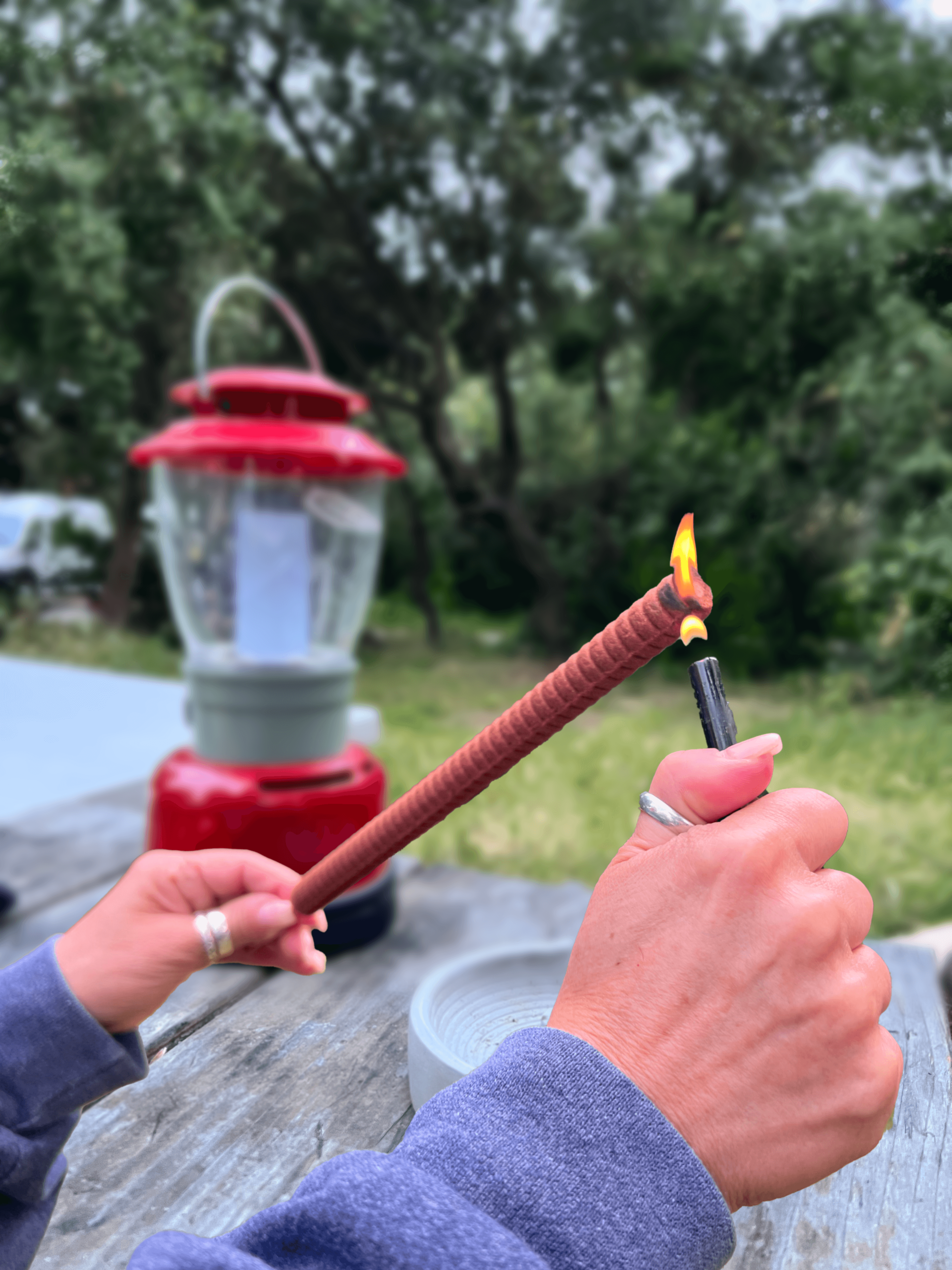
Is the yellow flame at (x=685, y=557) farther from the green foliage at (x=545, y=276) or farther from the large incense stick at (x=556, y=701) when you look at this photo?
the green foliage at (x=545, y=276)

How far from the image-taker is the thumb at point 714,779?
0.27 m

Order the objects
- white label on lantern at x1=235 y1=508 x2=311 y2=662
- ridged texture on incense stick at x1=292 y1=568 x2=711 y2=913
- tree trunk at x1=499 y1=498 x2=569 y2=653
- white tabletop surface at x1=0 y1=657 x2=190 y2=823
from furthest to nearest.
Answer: tree trunk at x1=499 y1=498 x2=569 y2=653 → white tabletop surface at x1=0 y1=657 x2=190 y2=823 → white label on lantern at x1=235 y1=508 x2=311 y2=662 → ridged texture on incense stick at x1=292 y1=568 x2=711 y2=913

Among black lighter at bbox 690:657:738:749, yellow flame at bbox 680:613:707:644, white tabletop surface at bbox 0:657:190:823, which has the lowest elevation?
white tabletop surface at bbox 0:657:190:823

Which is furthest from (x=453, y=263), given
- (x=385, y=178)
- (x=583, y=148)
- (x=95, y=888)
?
Result: (x=95, y=888)

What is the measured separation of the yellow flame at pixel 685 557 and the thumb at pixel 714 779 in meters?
0.06

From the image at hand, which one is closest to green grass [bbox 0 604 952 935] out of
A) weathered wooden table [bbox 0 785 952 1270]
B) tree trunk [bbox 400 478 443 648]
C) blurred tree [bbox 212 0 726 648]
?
weathered wooden table [bbox 0 785 952 1270]

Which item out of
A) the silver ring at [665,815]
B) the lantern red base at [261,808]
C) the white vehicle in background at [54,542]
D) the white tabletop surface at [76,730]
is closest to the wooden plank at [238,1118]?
the silver ring at [665,815]

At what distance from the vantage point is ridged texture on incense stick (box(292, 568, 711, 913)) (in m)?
0.23

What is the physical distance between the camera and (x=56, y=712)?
2482mm

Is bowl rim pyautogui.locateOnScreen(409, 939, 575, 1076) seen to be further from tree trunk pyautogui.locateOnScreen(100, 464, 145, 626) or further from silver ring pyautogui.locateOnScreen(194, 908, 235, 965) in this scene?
tree trunk pyautogui.locateOnScreen(100, 464, 145, 626)

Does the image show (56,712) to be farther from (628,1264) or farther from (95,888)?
(628,1264)

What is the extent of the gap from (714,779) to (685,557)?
0.07 meters

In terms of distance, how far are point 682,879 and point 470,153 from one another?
3517mm

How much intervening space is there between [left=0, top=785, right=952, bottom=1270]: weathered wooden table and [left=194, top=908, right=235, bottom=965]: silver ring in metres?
0.06
